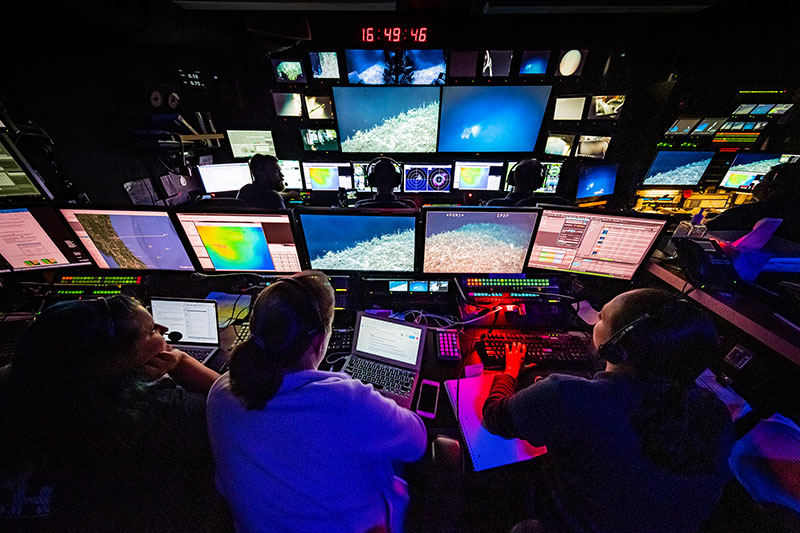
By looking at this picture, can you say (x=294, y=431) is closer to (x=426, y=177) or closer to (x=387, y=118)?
(x=426, y=177)

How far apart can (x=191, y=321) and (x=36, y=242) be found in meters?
1.25

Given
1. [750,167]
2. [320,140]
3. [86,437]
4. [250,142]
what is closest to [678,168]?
[750,167]

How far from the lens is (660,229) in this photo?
153cm

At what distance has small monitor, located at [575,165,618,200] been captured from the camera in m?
3.73

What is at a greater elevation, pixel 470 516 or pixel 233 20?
pixel 233 20

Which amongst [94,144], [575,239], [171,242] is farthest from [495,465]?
[94,144]

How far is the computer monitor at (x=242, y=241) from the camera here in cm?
160

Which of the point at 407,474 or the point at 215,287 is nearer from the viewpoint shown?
the point at 407,474

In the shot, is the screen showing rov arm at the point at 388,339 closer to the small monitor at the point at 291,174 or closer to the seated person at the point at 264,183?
the seated person at the point at 264,183

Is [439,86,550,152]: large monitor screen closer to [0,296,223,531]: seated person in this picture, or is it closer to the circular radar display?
the circular radar display

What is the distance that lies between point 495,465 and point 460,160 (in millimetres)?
4095

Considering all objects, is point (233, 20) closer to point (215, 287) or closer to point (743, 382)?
point (215, 287)

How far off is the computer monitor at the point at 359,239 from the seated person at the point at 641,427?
1031 millimetres

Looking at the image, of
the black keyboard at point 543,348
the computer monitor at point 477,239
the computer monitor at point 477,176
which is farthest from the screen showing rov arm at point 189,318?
the computer monitor at point 477,176
